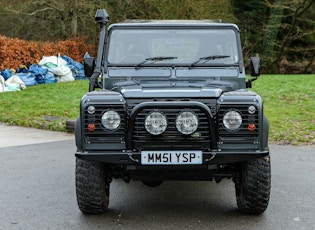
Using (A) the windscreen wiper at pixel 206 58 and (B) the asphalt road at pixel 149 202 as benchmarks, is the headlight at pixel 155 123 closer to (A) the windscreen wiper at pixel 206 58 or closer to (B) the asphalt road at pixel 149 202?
(B) the asphalt road at pixel 149 202

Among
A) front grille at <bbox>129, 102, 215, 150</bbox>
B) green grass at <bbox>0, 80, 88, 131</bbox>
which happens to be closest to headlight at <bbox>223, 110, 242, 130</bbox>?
front grille at <bbox>129, 102, 215, 150</bbox>

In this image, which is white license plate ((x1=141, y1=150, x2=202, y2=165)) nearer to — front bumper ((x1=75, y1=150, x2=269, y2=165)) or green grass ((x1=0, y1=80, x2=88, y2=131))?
front bumper ((x1=75, y1=150, x2=269, y2=165))

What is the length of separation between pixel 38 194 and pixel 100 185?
143 cm

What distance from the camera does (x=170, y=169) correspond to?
4922mm

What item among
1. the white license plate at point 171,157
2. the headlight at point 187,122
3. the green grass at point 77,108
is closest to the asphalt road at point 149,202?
the white license plate at point 171,157

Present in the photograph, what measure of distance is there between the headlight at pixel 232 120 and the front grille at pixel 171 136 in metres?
0.17

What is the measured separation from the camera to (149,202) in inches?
231

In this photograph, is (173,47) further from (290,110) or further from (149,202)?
(290,110)

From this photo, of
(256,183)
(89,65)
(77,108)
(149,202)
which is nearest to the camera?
(256,183)

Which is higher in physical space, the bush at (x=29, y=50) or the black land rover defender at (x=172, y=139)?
the black land rover defender at (x=172, y=139)

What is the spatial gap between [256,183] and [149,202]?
1335mm

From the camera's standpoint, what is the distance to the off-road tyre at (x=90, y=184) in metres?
5.07

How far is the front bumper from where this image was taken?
16.0ft

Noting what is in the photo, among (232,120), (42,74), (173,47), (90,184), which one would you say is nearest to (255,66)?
(173,47)
